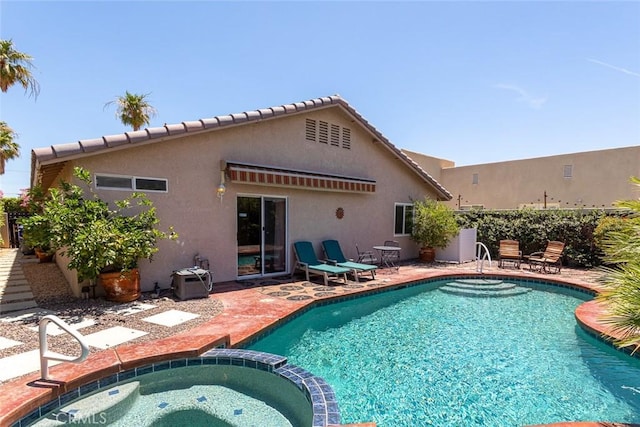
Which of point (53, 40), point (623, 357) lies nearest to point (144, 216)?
point (53, 40)

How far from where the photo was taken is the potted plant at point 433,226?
20.8m

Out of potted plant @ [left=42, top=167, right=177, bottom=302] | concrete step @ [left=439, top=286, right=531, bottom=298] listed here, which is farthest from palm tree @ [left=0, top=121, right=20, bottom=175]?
concrete step @ [left=439, top=286, right=531, bottom=298]

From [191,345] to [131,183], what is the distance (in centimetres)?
739

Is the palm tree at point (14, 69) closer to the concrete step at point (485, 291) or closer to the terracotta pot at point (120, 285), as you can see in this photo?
the terracotta pot at point (120, 285)

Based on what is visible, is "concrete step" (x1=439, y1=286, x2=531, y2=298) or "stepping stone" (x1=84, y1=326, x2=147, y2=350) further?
"concrete step" (x1=439, y1=286, x2=531, y2=298)

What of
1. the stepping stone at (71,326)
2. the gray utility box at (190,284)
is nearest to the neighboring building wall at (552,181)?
the gray utility box at (190,284)

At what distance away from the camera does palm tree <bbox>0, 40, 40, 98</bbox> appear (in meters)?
20.7

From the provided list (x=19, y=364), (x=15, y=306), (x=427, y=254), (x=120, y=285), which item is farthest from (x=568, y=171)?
(x=15, y=306)

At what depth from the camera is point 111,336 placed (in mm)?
7867

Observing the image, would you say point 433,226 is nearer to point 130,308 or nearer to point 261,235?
point 261,235

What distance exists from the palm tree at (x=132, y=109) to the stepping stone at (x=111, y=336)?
1189 inches

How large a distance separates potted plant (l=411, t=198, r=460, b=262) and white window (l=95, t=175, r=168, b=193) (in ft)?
51.7

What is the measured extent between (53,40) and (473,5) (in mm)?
20088

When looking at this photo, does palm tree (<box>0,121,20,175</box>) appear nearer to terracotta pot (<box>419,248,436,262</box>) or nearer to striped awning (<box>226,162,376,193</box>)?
striped awning (<box>226,162,376,193</box>)
